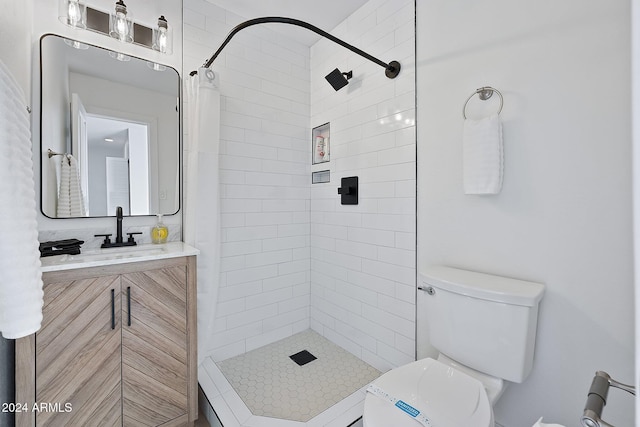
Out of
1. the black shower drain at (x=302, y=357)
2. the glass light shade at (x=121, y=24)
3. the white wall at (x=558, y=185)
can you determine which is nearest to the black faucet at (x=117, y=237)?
the glass light shade at (x=121, y=24)

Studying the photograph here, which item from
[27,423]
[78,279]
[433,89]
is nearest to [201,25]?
[433,89]

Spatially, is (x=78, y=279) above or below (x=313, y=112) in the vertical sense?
below

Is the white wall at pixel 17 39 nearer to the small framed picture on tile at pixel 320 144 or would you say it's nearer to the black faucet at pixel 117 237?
the black faucet at pixel 117 237

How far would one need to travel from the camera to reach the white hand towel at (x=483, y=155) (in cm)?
132

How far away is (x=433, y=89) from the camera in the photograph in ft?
5.37

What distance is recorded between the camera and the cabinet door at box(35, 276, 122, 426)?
1.18 m

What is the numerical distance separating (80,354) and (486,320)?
1.78 metres

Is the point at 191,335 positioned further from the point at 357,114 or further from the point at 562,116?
the point at 562,116

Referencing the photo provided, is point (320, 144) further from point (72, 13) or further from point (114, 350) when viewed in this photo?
point (114, 350)

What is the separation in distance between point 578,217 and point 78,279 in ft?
7.02

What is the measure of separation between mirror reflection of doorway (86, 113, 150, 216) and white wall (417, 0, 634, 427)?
1882 millimetres

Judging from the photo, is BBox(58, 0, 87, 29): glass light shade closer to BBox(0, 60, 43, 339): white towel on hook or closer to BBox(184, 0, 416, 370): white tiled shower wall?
BBox(184, 0, 416, 370): white tiled shower wall

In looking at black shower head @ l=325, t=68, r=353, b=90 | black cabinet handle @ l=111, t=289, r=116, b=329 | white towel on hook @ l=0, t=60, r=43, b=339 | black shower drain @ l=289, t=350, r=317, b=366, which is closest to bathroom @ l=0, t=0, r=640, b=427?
black shower head @ l=325, t=68, r=353, b=90

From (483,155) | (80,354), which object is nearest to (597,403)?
(483,155)
